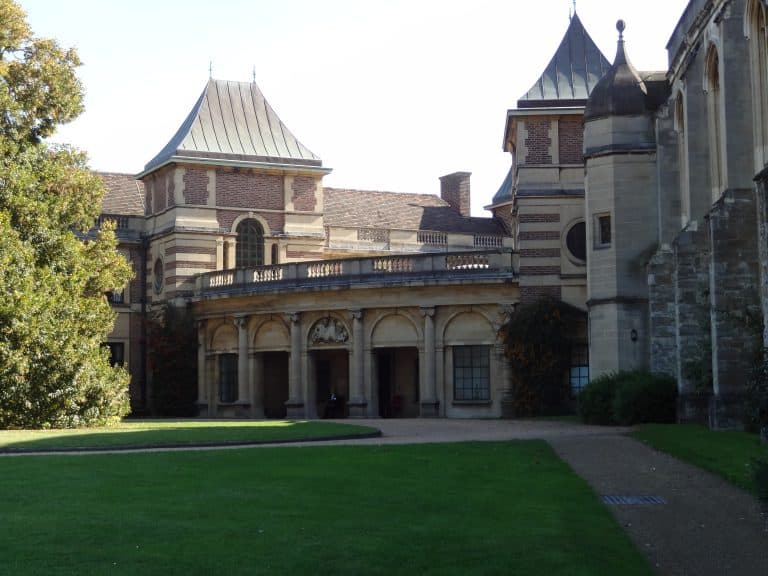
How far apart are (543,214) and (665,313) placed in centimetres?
973

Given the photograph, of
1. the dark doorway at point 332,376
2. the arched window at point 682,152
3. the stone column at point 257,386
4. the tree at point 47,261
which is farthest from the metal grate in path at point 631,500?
the dark doorway at point 332,376

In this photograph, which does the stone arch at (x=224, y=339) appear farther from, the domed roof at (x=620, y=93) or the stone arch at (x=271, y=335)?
the domed roof at (x=620, y=93)

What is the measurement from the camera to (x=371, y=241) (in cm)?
5472

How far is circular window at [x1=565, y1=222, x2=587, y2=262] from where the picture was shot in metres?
40.3

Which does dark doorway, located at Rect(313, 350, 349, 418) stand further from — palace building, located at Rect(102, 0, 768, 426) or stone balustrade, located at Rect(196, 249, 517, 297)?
stone balustrade, located at Rect(196, 249, 517, 297)

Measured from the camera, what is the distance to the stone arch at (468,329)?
40719mm

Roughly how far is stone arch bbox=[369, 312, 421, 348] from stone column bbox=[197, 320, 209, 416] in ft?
26.2

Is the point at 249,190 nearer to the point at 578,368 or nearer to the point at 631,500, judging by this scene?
the point at 578,368

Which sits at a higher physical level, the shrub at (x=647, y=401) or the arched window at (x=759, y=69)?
the arched window at (x=759, y=69)

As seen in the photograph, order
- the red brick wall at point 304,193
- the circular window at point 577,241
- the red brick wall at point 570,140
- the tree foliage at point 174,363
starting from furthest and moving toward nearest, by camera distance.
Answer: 1. the red brick wall at point 304,193
2. the tree foliage at point 174,363
3. the red brick wall at point 570,140
4. the circular window at point 577,241

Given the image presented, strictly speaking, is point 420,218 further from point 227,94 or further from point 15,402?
point 15,402

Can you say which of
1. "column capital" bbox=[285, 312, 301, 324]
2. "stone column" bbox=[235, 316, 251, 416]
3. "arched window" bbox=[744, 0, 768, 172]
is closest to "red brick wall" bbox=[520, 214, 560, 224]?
"column capital" bbox=[285, 312, 301, 324]

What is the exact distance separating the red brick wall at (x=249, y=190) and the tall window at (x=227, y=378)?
6702 millimetres

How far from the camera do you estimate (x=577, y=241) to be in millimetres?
40562
